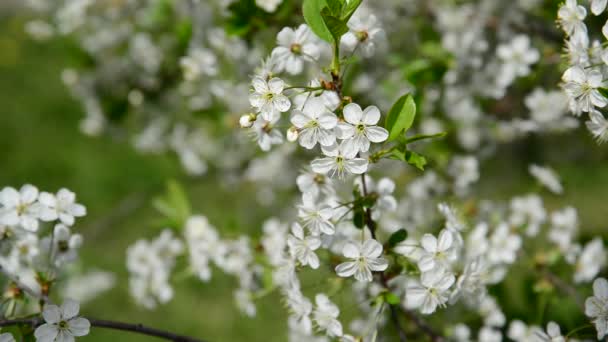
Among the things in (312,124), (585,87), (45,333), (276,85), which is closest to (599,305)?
(585,87)

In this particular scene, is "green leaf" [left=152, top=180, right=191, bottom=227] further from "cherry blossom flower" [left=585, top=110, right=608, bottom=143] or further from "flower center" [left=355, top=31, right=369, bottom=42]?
"cherry blossom flower" [left=585, top=110, right=608, bottom=143]

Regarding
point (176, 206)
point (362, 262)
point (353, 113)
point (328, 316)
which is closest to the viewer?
point (353, 113)

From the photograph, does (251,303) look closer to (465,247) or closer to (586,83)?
(465,247)

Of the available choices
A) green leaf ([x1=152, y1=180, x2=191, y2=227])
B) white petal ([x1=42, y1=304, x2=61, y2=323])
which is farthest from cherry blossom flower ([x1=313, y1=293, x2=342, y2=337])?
green leaf ([x1=152, y1=180, x2=191, y2=227])

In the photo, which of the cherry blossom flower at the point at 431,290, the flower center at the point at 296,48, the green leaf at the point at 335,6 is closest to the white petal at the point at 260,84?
the green leaf at the point at 335,6

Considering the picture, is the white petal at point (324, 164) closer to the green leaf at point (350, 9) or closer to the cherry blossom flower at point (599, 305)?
the green leaf at point (350, 9)

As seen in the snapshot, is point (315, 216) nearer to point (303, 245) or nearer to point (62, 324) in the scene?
point (303, 245)
